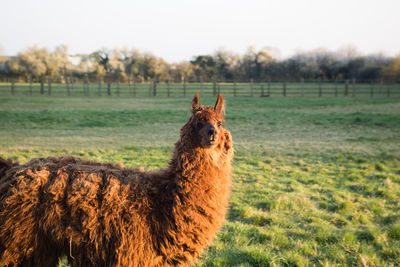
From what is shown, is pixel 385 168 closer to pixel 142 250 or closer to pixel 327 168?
pixel 327 168

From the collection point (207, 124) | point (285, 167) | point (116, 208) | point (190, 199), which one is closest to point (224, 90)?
point (285, 167)

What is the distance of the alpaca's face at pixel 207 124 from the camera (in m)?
3.00

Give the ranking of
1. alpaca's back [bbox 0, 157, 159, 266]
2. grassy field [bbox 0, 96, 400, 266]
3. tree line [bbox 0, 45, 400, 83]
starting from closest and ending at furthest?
alpaca's back [bbox 0, 157, 159, 266]
grassy field [bbox 0, 96, 400, 266]
tree line [bbox 0, 45, 400, 83]

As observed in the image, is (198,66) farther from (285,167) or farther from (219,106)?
(219,106)

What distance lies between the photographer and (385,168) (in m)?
8.96

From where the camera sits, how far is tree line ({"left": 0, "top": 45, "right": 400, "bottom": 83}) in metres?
53.3

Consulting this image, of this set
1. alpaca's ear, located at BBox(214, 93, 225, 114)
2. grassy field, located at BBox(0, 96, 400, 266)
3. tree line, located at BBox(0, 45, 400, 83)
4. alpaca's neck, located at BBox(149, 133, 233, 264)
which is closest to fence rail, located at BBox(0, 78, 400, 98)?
tree line, located at BBox(0, 45, 400, 83)

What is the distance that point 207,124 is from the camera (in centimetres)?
307

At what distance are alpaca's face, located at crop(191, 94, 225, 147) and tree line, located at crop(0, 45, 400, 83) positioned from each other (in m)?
46.9

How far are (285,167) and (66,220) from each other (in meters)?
7.38

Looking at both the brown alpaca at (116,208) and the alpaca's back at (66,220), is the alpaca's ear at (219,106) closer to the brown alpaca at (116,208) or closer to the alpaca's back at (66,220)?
the brown alpaca at (116,208)

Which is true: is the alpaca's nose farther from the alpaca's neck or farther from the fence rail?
the fence rail

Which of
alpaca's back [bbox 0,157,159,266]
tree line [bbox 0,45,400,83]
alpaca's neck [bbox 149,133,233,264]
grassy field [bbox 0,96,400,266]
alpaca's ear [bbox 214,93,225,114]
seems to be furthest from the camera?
tree line [bbox 0,45,400,83]

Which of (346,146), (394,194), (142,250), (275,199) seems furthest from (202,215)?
(346,146)
